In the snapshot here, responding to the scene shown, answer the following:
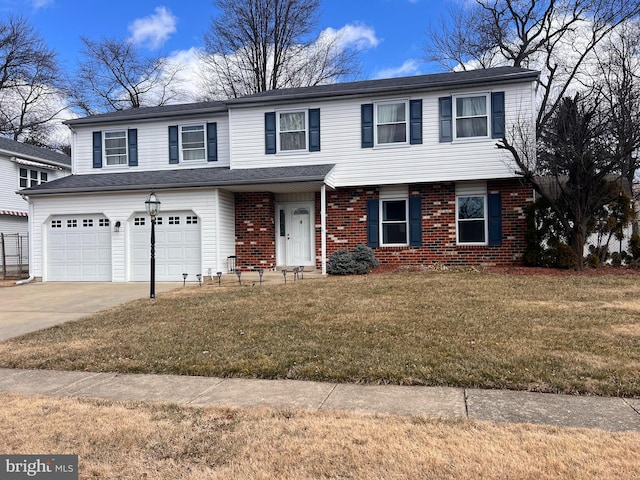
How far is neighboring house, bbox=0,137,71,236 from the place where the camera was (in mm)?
23094

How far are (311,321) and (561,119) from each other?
31.7 ft

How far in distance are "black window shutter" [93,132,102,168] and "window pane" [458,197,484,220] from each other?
515 inches

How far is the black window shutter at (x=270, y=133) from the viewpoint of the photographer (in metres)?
15.8

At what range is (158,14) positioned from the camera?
24109 millimetres

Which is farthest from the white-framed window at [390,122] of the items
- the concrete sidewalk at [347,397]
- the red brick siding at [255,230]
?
the concrete sidewalk at [347,397]

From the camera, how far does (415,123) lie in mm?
14672

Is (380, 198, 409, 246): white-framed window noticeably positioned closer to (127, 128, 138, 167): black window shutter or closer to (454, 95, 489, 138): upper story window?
(454, 95, 489, 138): upper story window

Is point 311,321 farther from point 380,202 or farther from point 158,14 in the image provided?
point 158,14

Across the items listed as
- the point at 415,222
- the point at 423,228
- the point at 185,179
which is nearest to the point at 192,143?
the point at 185,179

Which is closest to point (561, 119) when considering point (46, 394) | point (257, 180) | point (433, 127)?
point (433, 127)

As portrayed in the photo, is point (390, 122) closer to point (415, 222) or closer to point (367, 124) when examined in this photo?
point (367, 124)

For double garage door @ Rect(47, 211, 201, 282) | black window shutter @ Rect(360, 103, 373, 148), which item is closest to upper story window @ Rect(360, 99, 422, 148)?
black window shutter @ Rect(360, 103, 373, 148)

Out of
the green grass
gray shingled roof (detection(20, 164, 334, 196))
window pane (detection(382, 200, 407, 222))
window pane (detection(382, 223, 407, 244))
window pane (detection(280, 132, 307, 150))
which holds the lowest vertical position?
the green grass

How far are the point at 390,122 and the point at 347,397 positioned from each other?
1180 cm
